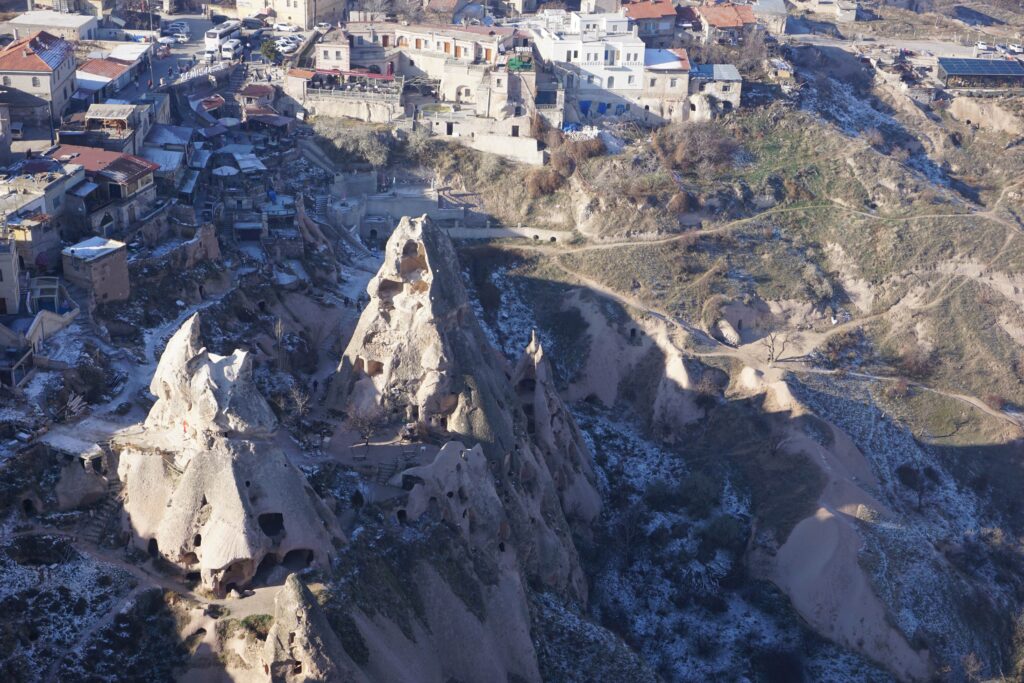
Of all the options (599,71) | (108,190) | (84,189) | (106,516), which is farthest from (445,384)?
(599,71)

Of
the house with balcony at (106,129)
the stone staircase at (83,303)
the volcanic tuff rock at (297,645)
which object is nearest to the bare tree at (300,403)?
the stone staircase at (83,303)

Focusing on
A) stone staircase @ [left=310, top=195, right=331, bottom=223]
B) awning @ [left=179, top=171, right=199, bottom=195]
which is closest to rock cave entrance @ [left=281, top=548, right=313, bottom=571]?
awning @ [left=179, top=171, right=199, bottom=195]

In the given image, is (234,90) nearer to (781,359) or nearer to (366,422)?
(781,359)

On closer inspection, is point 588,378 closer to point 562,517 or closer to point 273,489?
point 562,517

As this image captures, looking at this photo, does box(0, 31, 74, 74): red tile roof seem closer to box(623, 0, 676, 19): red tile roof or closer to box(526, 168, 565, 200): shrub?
box(526, 168, 565, 200): shrub

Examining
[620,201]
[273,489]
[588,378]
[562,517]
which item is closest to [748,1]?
[620,201]
